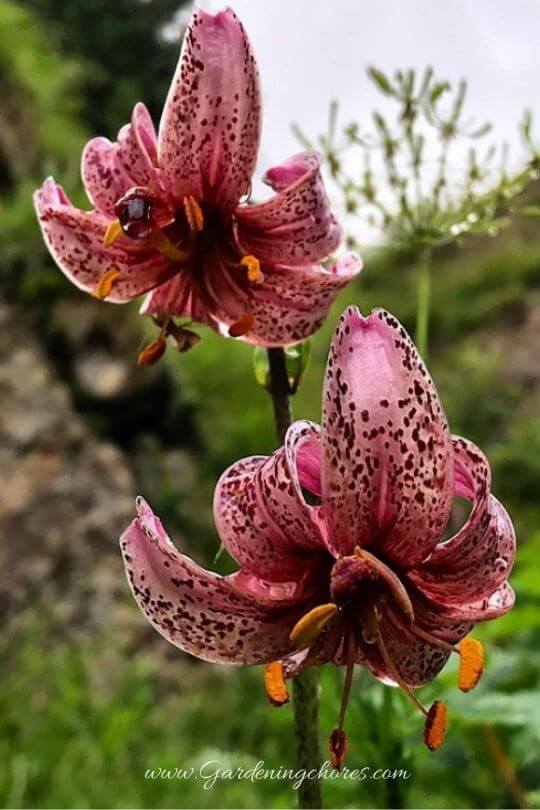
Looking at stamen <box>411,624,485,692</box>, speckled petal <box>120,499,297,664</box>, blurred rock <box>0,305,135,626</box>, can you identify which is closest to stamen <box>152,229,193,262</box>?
speckled petal <box>120,499,297,664</box>

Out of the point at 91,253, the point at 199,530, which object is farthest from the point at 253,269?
the point at 199,530

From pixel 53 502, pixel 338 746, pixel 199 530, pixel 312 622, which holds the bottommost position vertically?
pixel 199 530

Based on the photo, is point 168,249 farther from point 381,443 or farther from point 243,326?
point 381,443

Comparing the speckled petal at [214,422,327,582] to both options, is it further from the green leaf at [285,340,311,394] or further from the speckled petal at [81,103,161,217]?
the speckled petal at [81,103,161,217]

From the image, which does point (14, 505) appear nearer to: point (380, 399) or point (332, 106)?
point (332, 106)

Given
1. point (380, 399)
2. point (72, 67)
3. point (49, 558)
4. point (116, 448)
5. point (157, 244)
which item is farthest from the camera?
Result: point (72, 67)

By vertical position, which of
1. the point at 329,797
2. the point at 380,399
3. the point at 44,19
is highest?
the point at 44,19

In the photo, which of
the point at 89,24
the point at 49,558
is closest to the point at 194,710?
the point at 49,558
